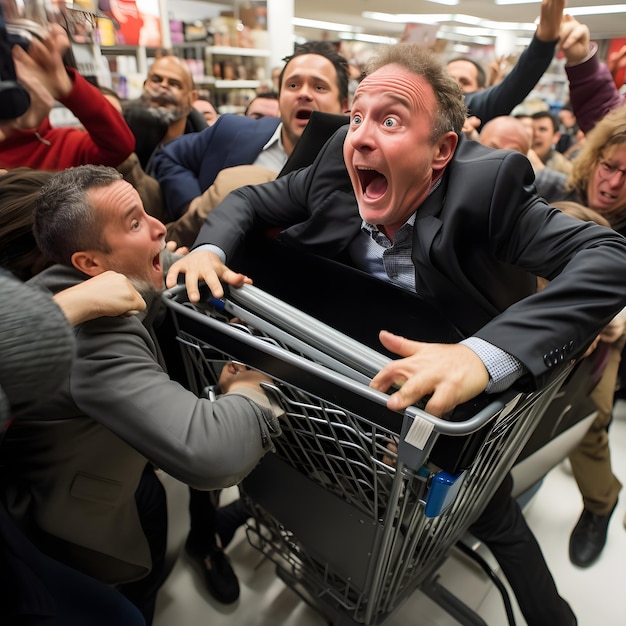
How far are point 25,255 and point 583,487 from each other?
1641mm

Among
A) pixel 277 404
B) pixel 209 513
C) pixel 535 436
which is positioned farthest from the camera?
pixel 209 513

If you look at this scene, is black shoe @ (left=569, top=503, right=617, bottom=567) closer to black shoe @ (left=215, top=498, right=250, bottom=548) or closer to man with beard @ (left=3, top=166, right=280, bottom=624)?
black shoe @ (left=215, top=498, right=250, bottom=548)

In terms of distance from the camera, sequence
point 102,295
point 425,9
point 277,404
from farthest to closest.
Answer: point 425,9, point 277,404, point 102,295

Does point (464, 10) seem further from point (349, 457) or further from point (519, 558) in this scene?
point (349, 457)

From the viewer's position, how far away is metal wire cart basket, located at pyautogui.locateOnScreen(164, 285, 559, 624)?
1.94 feet

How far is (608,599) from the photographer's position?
1.31 metres

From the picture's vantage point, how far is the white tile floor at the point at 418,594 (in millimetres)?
1209

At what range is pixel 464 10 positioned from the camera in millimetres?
11602

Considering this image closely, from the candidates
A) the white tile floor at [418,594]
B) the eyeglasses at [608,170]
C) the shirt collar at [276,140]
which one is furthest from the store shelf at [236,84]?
the white tile floor at [418,594]

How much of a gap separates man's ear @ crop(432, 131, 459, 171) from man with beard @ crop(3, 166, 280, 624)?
507 mm

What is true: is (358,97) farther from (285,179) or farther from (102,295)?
(102,295)

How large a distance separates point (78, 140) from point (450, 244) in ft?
3.72

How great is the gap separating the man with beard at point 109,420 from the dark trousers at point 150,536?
0.14 m

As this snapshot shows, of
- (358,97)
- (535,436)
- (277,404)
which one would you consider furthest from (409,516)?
(358,97)
